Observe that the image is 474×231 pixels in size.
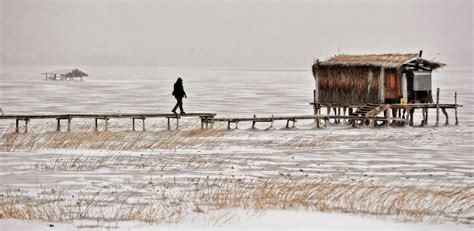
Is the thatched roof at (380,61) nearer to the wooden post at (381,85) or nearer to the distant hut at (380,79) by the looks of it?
the distant hut at (380,79)

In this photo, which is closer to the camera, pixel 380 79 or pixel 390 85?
pixel 380 79

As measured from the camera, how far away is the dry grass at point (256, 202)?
14.5 meters

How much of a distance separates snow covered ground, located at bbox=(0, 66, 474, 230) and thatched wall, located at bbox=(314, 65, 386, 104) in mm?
5831

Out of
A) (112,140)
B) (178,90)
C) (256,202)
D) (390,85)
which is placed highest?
(178,90)

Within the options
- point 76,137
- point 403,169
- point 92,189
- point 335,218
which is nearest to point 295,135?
point 76,137

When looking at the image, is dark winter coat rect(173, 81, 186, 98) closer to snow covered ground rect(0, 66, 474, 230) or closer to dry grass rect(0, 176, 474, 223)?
snow covered ground rect(0, 66, 474, 230)

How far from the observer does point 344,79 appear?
1565 inches

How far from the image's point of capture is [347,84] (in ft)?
130

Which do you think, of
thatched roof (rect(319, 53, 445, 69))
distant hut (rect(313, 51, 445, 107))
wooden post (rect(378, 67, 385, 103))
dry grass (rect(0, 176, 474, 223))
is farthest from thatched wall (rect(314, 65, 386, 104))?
dry grass (rect(0, 176, 474, 223))

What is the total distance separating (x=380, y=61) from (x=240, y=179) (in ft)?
71.2

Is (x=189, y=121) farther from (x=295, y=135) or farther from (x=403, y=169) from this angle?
(x=403, y=169)

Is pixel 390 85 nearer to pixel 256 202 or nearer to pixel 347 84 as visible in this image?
pixel 347 84

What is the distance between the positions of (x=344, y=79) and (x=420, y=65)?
3840 mm

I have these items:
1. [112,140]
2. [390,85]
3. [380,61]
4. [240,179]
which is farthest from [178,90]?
[240,179]
